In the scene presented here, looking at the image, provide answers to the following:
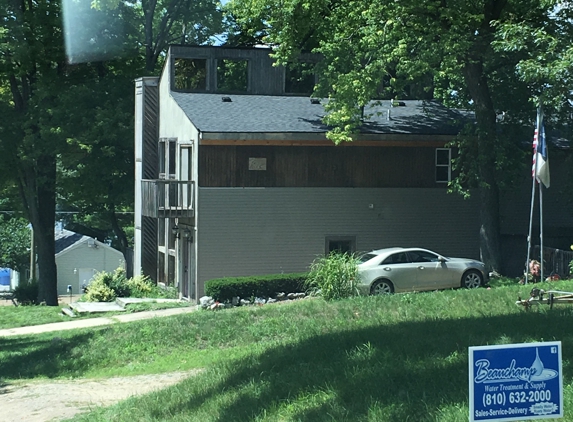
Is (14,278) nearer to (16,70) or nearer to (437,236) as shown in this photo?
(16,70)

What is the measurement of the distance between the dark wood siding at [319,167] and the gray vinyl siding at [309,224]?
0.28m

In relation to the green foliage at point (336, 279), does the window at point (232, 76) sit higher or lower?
higher

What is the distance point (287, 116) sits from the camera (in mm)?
28891

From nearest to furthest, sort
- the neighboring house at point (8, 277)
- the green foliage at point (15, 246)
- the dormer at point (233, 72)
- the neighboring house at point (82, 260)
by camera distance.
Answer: the dormer at point (233, 72) < the neighboring house at point (82, 260) < the green foliage at point (15, 246) < the neighboring house at point (8, 277)

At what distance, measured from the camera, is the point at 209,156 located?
26.8 metres

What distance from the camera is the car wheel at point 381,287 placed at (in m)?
22.8

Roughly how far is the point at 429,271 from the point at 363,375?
15112 millimetres

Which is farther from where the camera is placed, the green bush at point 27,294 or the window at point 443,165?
the green bush at point 27,294

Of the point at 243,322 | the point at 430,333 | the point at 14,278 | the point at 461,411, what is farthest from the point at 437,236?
the point at 14,278

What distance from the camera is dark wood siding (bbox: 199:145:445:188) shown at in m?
27.0

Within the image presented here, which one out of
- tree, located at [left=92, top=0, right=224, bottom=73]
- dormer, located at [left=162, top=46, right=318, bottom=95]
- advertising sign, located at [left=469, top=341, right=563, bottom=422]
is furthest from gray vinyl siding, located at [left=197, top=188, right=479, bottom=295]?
advertising sign, located at [left=469, top=341, right=563, bottom=422]

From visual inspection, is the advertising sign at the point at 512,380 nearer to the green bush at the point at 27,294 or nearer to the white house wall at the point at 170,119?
the white house wall at the point at 170,119

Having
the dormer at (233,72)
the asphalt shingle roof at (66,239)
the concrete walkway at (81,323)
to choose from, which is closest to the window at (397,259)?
the concrete walkway at (81,323)

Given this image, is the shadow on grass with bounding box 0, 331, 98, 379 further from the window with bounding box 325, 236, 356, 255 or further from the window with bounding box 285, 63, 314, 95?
the window with bounding box 285, 63, 314, 95
